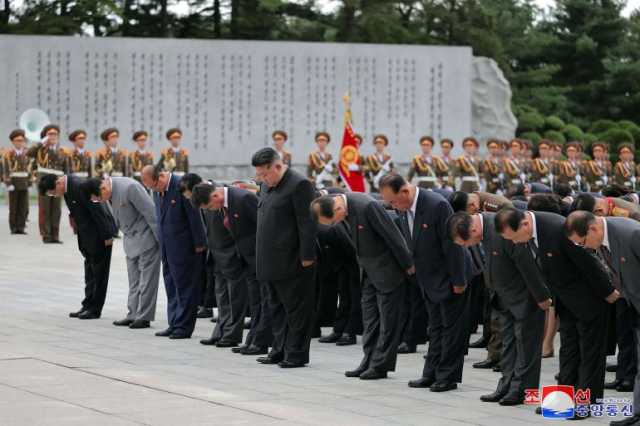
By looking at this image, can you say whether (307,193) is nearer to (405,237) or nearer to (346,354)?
(405,237)

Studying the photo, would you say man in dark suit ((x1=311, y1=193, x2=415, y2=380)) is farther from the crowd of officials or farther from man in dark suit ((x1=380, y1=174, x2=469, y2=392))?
man in dark suit ((x1=380, y1=174, x2=469, y2=392))

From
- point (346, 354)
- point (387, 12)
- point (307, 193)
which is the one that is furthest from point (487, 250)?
point (387, 12)

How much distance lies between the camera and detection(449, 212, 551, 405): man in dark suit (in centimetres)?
876

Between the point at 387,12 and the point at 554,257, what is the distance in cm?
2551

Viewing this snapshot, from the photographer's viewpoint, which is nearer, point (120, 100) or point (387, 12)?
point (120, 100)

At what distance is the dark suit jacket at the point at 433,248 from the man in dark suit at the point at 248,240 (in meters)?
1.91

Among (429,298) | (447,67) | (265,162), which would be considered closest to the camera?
(429,298)

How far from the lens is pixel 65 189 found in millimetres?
13148

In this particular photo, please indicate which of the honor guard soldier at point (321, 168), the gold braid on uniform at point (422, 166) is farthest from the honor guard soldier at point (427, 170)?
the honor guard soldier at point (321, 168)

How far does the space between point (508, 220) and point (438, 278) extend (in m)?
1.39

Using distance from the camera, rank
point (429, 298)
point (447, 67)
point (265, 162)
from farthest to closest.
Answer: point (447, 67) < point (265, 162) < point (429, 298)

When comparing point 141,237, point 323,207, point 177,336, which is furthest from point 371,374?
point 141,237

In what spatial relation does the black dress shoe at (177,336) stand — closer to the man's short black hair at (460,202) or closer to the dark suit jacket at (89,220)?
the dark suit jacket at (89,220)

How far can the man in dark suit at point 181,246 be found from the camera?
12188mm
